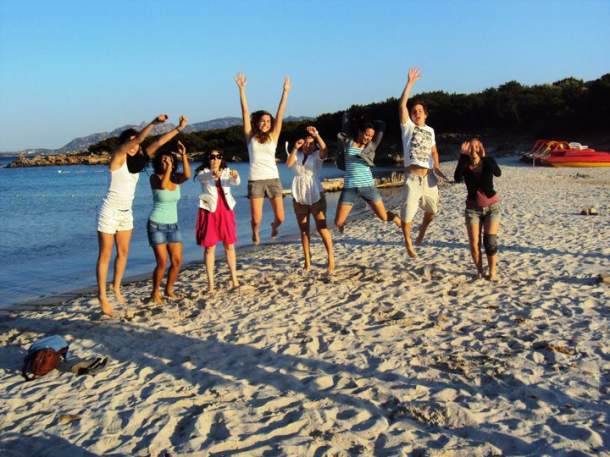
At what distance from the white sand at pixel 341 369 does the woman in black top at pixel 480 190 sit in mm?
710

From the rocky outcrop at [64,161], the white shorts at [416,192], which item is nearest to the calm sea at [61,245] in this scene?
the white shorts at [416,192]

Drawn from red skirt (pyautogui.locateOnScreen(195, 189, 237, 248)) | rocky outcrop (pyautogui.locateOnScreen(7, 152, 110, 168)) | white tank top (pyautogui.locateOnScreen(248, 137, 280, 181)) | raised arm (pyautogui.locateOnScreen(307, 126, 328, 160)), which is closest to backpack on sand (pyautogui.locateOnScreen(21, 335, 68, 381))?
red skirt (pyautogui.locateOnScreen(195, 189, 237, 248))

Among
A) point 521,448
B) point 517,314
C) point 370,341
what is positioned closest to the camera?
point 521,448

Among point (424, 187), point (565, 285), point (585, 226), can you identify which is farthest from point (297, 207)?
point (585, 226)

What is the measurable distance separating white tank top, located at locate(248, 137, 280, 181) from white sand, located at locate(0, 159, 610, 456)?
150 cm

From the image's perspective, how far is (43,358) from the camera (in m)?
5.03

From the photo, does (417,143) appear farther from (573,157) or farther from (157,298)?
(573,157)

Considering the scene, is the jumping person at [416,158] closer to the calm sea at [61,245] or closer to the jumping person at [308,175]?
the jumping person at [308,175]

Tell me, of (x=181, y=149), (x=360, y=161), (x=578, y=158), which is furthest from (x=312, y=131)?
(x=578, y=158)

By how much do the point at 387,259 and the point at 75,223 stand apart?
1635 cm

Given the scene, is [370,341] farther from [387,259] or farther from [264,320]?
[387,259]

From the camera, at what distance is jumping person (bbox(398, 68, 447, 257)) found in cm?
750

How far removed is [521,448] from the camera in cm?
332

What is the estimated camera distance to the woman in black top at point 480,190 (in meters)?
6.87
